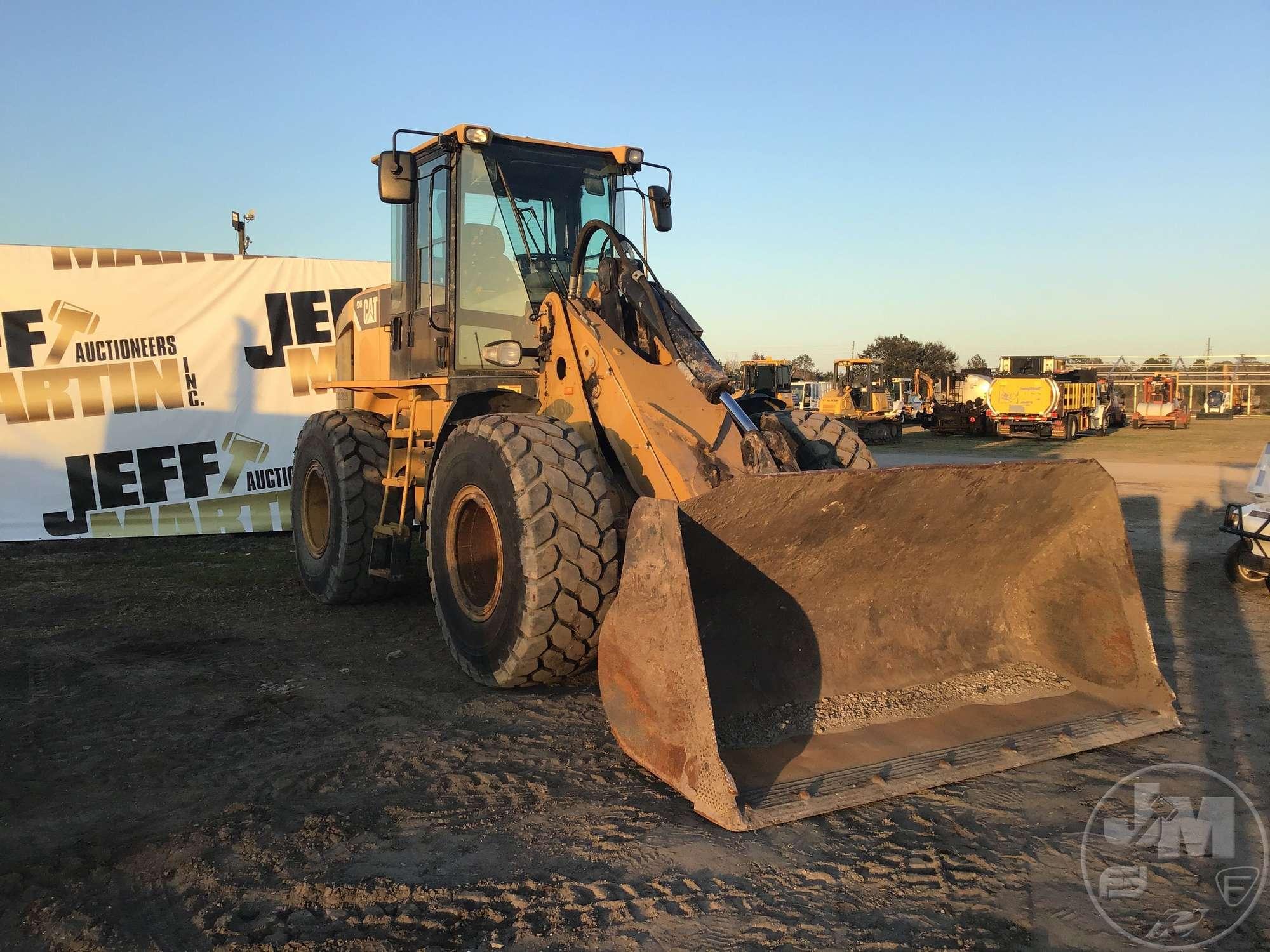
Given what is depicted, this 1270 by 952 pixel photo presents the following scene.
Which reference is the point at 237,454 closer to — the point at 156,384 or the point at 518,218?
the point at 156,384

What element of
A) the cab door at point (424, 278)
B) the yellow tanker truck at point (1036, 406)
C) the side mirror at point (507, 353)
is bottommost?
the yellow tanker truck at point (1036, 406)

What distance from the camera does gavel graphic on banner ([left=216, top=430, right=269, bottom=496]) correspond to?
1170cm

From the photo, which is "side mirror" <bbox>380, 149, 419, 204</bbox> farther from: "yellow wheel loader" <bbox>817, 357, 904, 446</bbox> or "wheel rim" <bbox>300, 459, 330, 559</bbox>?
"yellow wheel loader" <bbox>817, 357, 904, 446</bbox>

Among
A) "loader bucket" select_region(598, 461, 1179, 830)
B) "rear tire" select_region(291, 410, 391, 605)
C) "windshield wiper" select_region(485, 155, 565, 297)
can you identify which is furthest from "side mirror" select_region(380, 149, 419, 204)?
"loader bucket" select_region(598, 461, 1179, 830)

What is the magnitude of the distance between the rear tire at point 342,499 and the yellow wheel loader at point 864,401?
73.4 feet

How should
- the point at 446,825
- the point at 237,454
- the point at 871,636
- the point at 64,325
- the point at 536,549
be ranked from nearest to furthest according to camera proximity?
the point at 446,825 < the point at 536,549 < the point at 871,636 < the point at 64,325 < the point at 237,454

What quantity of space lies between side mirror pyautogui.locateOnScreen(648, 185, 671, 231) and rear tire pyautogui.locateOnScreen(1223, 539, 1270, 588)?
5094 mm

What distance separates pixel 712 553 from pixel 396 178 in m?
3.23

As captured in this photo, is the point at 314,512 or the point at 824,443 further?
the point at 314,512

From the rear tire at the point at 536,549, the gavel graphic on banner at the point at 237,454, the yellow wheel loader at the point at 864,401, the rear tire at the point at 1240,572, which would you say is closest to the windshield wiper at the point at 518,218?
the rear tire at the point at 536,549

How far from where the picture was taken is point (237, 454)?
38.7 feet

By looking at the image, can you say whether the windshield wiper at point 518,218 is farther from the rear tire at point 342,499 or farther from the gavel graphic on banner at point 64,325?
the gavel graphic on banner at point 64,325

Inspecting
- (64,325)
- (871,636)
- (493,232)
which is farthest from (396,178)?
(64,325)

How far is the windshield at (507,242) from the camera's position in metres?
5.91
